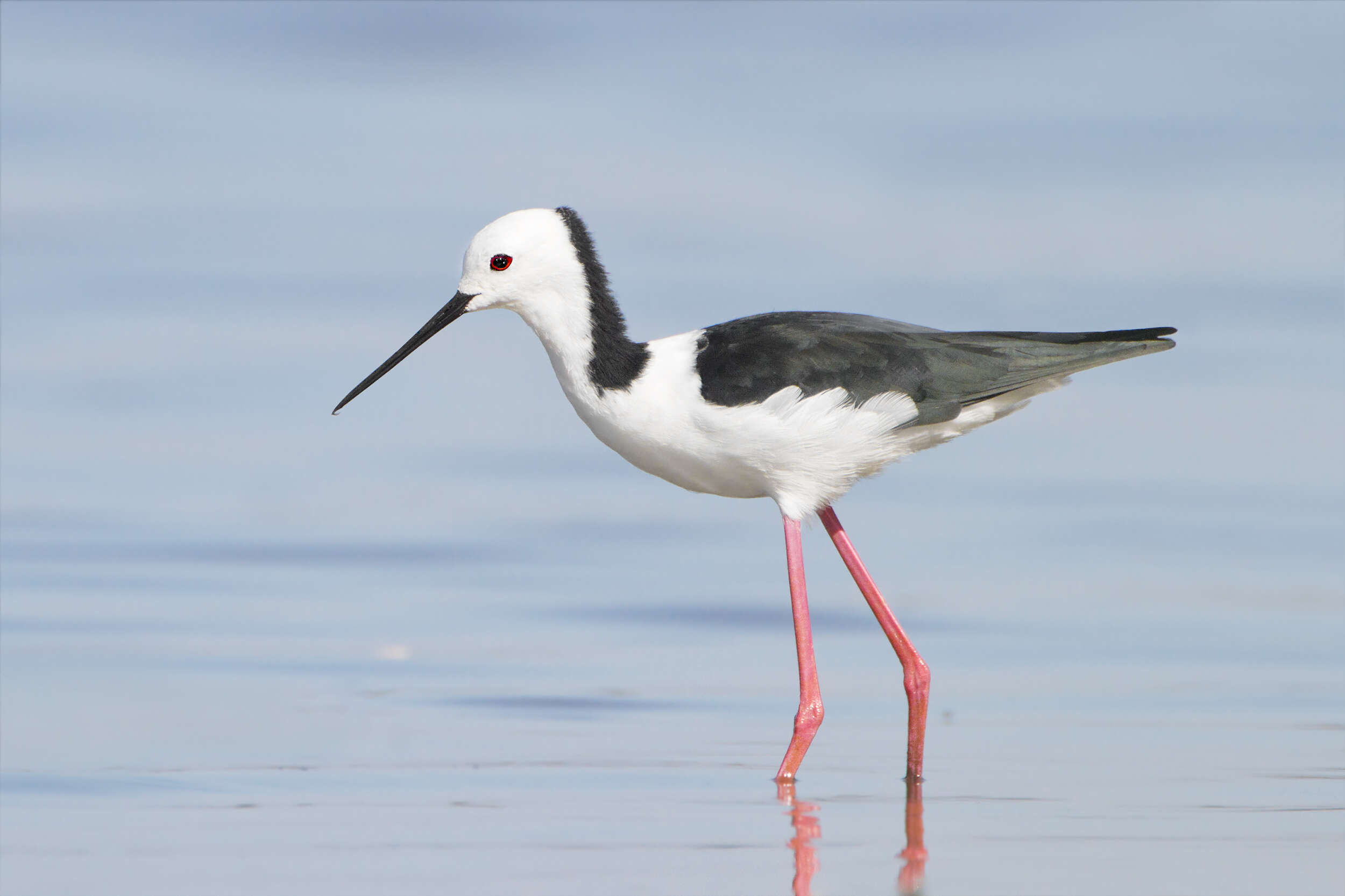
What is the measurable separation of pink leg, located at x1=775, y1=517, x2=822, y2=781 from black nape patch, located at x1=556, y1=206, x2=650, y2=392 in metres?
0.98

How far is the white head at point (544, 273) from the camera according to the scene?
8.63m

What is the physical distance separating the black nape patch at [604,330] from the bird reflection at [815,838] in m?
1.90

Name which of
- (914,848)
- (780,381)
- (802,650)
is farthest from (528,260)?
(914,848)

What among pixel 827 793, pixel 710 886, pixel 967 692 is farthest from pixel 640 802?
pixel 967 692

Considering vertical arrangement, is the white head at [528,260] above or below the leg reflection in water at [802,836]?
above

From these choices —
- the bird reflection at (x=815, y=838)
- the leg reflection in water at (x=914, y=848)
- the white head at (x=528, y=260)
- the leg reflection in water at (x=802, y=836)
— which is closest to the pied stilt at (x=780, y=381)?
the white head at (x=528, y=260)

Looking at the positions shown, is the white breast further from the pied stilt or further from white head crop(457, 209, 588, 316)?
white head crop(457, 209, 588, 316)

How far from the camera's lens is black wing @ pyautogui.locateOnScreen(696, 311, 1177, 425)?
27.3 ft

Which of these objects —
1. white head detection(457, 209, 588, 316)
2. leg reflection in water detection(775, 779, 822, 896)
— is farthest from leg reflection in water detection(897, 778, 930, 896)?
white head detection(457, 209, 588, 316)

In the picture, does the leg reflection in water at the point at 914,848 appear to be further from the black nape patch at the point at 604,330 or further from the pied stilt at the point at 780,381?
the black nape patch at the point at 604,330

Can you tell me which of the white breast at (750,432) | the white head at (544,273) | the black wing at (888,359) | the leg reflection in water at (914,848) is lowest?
the leg reflection in water at (914,848)

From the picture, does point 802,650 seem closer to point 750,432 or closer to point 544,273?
point 750,432

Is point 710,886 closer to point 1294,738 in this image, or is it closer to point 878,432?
point 878,432

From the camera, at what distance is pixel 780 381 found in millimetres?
8297
